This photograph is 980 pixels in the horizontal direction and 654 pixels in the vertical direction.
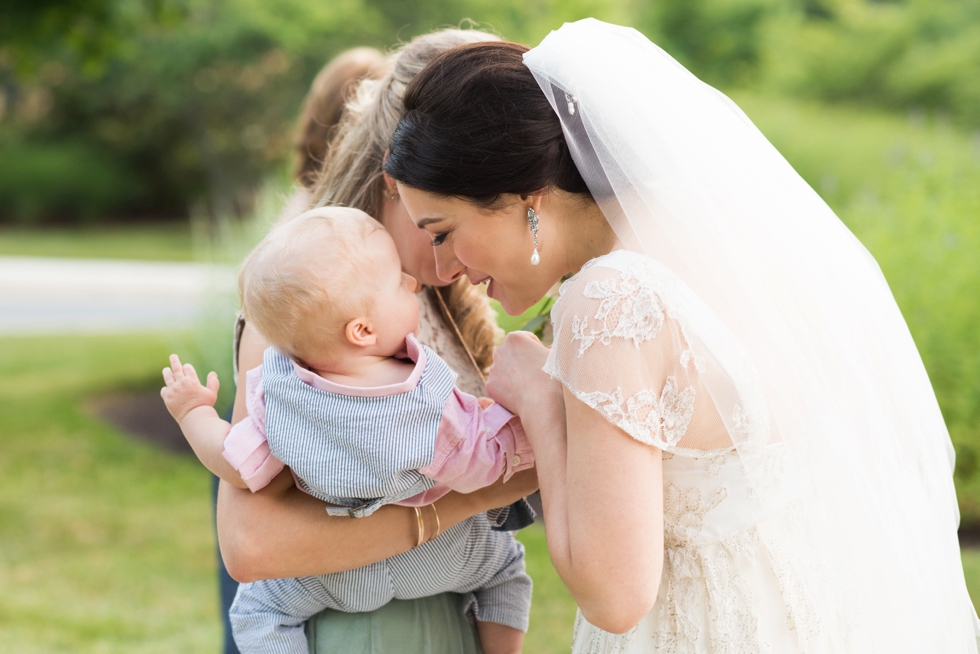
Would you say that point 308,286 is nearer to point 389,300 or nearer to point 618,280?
point 389,300

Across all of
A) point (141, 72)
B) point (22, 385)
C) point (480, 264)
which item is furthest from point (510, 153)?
point (141, 72)

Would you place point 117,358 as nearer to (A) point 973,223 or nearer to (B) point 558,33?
(A) point 973,223

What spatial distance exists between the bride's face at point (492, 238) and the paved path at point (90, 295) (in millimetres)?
10532

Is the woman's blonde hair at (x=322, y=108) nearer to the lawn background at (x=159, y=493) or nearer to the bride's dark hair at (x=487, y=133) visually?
the lawn background at (x=159, y=493)

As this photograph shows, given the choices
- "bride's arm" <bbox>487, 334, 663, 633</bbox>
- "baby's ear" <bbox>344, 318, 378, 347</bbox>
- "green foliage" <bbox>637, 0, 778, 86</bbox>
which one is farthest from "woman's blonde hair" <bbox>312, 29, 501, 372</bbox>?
"green foliage" <bbox>637, 0, 778, 86</bbox>

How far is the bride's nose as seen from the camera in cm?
198

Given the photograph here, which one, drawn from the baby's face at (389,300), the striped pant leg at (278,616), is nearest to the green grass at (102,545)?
the striped pant leg at (278,616)

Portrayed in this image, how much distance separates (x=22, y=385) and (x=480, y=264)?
9.32 metres

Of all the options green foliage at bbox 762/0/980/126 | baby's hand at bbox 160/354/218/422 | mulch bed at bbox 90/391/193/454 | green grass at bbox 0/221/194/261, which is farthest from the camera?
green grass at bbox 0/221/194/261

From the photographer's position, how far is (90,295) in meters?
15.3

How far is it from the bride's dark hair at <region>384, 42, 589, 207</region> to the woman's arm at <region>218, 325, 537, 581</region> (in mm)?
593

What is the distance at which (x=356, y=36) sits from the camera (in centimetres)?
2216

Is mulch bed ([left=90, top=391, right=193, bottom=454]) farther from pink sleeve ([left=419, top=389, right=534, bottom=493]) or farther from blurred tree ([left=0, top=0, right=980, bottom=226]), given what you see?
blurred tree ([left=0, top=0, right=980, bottom=226])

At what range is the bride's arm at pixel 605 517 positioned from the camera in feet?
4.90
